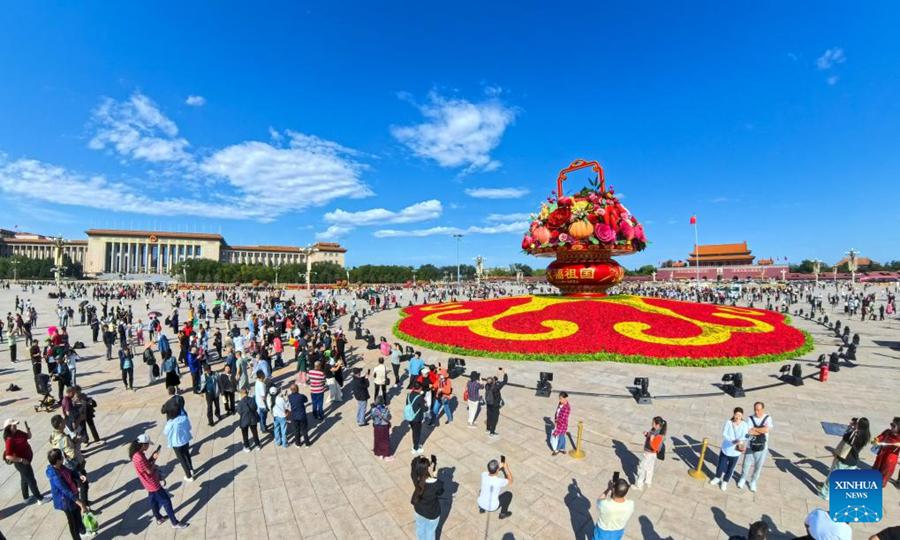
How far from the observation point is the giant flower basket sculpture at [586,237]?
23033mm

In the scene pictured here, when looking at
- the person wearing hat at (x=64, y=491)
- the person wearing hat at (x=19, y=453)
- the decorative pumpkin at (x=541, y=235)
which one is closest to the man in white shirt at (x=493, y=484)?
the person wearing hat at (x=64, y=491)

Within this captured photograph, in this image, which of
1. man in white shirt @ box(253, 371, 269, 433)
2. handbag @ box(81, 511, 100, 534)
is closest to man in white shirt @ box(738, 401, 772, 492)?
man in white shirt @ box(253, 371, 269, 433)

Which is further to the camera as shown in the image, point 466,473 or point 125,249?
point 125,249

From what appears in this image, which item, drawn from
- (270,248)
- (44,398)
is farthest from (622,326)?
(270,248)

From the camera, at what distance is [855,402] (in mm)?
A: 11258

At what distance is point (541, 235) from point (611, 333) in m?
8.36

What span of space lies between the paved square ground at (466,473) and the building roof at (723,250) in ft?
404

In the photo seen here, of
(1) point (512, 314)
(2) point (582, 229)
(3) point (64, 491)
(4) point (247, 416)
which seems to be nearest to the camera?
(3) point (64, 491)

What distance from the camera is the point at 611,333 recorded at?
57.9ft

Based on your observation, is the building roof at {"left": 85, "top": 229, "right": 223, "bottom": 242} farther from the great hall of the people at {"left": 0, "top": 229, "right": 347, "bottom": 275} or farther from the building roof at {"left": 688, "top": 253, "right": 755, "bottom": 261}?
the building roof at {"left": 688, "top": 253, "right": 755, "bottom": 261}

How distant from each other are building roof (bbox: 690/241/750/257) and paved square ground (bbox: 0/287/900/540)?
123102mm

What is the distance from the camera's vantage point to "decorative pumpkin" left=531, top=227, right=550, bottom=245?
77.8ft

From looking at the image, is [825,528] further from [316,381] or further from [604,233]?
[604,233]

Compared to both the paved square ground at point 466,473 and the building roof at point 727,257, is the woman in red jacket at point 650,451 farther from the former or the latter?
the building roof at point 727,257
